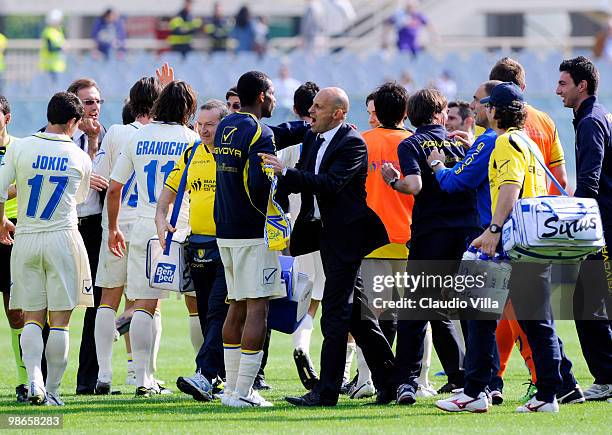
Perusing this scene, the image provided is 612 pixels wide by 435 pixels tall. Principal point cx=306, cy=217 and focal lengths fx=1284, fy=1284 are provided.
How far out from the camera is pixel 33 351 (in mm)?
8914

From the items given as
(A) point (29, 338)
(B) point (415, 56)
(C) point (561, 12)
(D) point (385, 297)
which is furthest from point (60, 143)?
(C) point (561, 12)

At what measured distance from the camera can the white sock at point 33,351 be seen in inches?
350

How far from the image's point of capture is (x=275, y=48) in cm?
3300

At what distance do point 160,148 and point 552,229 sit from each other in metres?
3.25

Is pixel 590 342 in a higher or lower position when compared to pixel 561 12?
lower

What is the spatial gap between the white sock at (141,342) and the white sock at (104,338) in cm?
37

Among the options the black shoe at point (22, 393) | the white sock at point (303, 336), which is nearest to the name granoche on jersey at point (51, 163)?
the black shoe at point (22, 393)

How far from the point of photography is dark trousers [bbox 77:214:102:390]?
1017 centimetres

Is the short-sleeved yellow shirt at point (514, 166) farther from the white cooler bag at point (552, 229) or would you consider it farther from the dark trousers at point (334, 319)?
the dark trousers at point (334, 319)

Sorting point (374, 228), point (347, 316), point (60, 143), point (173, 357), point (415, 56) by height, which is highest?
point (415, 56)

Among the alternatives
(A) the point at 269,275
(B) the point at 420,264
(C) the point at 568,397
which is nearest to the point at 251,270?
(A) the point at 269,275

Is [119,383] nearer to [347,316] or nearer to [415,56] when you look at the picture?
[347,316]

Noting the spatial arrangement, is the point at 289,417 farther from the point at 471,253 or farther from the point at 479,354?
the point at 471,253

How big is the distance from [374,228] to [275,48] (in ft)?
80.7
